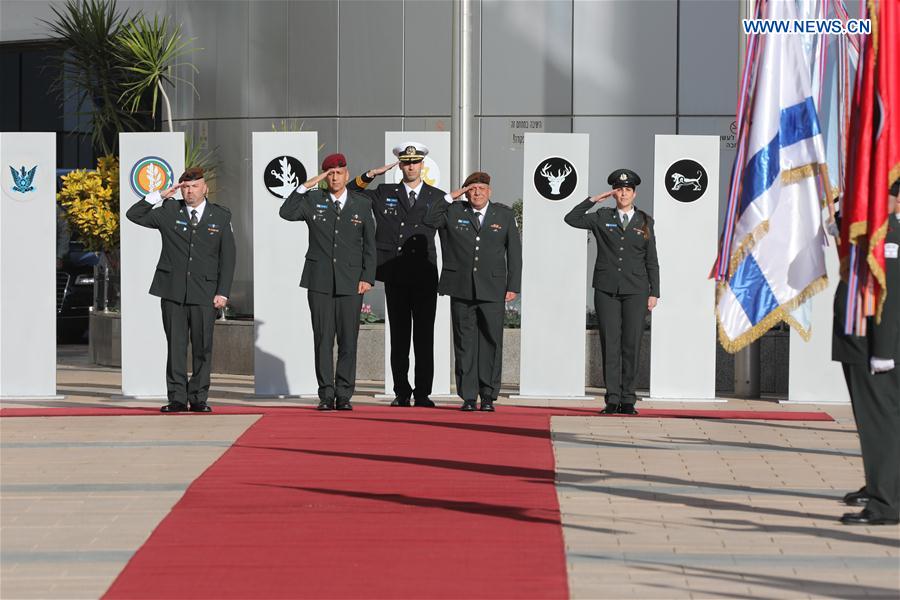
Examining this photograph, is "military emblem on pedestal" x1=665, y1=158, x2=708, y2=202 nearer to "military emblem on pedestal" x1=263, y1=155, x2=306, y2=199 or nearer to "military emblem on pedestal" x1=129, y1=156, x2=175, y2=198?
"military emblem on pedestal" x1=263, y1=155, x2=306, y2=199

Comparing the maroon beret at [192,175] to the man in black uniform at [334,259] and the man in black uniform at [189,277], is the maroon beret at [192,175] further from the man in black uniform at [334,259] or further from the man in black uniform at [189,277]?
the man in black uniform at [334,259]

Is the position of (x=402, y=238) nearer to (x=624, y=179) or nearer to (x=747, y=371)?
(x=624, y=179)

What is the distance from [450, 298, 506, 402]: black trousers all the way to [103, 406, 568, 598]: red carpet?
117 cm

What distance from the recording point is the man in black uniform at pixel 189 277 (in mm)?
11898

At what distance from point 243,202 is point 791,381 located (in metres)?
8.15

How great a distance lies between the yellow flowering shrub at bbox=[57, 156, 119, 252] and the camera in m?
17.0

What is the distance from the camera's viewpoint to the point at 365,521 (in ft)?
24.5

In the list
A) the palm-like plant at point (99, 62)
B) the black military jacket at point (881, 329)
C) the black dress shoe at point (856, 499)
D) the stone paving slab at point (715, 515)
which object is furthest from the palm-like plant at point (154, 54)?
the black military jacket at point (881, 329)

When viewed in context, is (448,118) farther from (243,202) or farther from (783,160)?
(783,160)

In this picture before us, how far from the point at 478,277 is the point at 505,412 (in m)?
1.09

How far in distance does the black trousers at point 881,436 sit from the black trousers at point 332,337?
534 centimetres

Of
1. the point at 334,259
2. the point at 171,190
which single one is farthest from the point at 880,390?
the point at 171,190

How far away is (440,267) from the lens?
43.5 ft

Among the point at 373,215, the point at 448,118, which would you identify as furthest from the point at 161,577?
the point at 448,118
